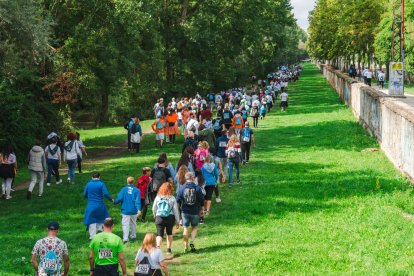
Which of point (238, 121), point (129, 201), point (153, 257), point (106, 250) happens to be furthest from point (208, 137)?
point (106, 250)

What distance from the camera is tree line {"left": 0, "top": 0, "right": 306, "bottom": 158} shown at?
21.9 m

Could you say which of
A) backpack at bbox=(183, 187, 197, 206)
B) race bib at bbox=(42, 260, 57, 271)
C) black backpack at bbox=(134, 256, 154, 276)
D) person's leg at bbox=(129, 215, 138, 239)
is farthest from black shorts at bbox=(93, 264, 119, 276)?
person's leg at bbox=(129, 215, 138, 239)

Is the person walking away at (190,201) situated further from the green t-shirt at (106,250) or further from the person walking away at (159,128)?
the person walking away at (159,128)

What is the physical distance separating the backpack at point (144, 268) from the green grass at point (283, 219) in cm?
236

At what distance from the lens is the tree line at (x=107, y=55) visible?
71.7 ft

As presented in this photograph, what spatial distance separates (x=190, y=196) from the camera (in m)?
13.1

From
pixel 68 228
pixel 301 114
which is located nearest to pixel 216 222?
pixel 68 228

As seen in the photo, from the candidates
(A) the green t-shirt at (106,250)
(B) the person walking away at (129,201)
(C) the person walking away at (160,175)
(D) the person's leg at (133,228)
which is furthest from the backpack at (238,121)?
(A) the green t-shirt at (106,250)

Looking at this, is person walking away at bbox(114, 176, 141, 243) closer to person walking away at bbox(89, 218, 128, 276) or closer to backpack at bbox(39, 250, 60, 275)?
person walking away at bbox(89, 218, 128, 276)

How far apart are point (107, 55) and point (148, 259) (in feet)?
80.0

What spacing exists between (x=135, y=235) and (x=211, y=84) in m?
42.6

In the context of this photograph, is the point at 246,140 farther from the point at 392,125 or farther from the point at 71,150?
the point at 71,150

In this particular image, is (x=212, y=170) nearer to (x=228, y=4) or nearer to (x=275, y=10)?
(x=228, y=4)

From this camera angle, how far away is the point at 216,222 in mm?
15719
